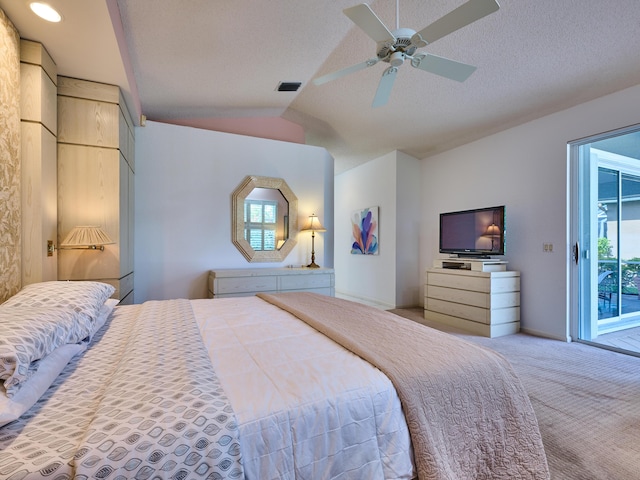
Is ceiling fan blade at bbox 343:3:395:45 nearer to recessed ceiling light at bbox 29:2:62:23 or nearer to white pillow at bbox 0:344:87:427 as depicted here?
recessed ceiling light at bbox 29:2:62:23

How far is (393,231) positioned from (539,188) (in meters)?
2.07

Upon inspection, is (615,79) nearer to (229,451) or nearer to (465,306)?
(465,306)

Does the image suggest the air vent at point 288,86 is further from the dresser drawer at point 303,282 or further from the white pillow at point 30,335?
the white pillow at point 30,335

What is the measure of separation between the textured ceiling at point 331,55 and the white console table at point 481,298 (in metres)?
1.90

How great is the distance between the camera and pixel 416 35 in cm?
176

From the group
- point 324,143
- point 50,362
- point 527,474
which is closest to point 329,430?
point 527,474

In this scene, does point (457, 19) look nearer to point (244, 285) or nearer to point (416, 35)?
point (416, 35)

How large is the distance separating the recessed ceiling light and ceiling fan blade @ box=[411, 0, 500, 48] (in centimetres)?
211

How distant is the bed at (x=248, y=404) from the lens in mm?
711

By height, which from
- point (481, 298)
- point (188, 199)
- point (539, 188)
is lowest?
point (481, 298)

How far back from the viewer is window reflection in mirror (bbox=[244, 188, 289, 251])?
157 inches

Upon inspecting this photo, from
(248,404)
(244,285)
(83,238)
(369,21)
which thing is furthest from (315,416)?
(244,285)

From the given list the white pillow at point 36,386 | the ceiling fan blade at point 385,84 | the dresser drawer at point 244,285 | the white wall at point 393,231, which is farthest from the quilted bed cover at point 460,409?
the white wall at point 393,231

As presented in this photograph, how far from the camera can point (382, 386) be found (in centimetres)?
98
